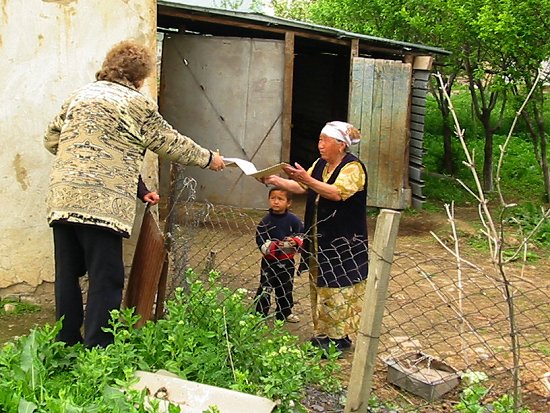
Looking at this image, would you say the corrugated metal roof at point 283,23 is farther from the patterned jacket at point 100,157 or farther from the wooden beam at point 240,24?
the patterned jacket at point 100,157

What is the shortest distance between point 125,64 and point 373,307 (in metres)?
1.99

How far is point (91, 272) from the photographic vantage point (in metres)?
3.98

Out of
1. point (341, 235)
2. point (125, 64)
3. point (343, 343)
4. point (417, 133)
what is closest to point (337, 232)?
point (341, 235)

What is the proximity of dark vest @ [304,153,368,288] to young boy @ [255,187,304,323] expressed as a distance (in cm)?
27

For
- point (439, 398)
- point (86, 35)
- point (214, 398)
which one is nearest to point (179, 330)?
point (214, 398)

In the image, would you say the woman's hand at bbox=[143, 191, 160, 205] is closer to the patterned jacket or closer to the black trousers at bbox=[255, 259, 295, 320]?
the patterned jacket

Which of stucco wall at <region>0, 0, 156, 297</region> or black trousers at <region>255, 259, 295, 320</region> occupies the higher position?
stucco wall at <region>0, 0, 156, 297</region>

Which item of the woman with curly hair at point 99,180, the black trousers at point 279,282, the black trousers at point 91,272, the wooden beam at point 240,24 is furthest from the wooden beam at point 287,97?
the black trousers at point 91,272

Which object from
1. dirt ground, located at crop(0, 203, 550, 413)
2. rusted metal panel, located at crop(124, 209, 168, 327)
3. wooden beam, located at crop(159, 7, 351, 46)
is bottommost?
dirt ground, located at crop(0, 203, 550, 413)

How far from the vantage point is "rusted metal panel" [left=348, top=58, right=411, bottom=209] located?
968 centimetres

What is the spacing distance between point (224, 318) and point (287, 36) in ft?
20.8

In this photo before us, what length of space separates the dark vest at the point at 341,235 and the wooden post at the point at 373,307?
1.70 metres

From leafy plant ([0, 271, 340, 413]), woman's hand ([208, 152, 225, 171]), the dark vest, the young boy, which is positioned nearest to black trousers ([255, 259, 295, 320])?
the young boy

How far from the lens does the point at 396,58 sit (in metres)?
11.4
